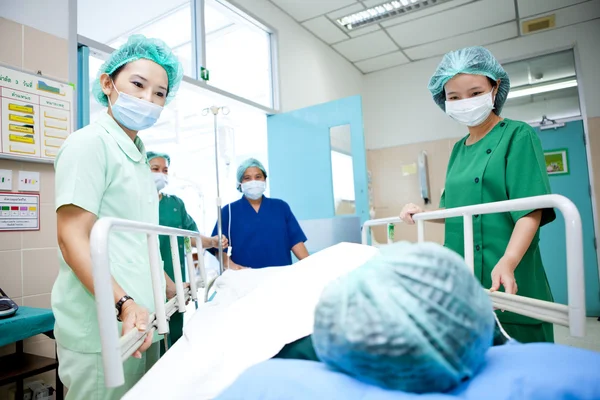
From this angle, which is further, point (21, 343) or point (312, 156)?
point (312, 156)

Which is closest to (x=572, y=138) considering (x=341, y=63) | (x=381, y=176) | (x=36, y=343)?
(x=381, y=176)

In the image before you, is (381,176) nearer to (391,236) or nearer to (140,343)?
(391,236)

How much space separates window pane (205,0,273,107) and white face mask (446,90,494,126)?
2375 mm

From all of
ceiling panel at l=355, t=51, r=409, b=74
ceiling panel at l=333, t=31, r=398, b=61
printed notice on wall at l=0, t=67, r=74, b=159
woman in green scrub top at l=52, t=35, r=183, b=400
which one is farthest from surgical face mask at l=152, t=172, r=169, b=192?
ceiling panel at l=355, t=51, r=409, b=74

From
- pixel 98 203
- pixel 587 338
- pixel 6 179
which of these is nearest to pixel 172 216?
pixel 6 179

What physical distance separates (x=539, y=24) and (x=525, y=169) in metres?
3.85

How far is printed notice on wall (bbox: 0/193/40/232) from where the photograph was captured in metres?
1.67

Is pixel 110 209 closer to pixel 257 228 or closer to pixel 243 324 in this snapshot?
pixel 243 324

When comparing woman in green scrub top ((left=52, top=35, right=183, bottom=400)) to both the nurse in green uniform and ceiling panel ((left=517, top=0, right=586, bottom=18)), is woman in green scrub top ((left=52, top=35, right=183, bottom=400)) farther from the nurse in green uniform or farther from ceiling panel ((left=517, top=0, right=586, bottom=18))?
ceiling panel ((left=517, top=0, right=586, bottom=18))

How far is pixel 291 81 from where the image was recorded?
375 cm

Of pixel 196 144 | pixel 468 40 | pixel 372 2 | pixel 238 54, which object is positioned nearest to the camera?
pixel 372 2

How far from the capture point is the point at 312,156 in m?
3.32

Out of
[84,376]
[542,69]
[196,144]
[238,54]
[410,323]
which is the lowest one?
[84,376]

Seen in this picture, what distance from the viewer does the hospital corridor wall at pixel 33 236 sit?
1684 mm
